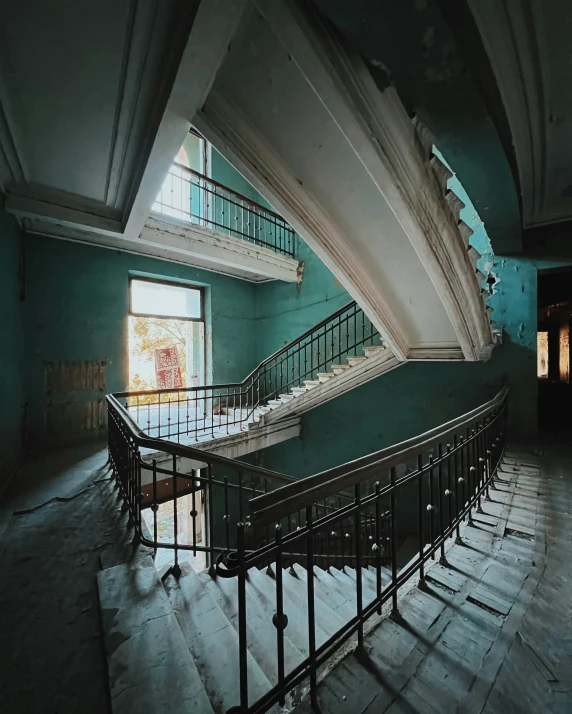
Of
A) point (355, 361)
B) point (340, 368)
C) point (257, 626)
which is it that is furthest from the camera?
point (340, 368)

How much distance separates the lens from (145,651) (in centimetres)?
145

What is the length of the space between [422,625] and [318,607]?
921 mm

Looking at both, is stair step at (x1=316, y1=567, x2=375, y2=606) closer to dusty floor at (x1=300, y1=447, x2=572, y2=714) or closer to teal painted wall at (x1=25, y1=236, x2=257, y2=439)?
dusty floor at (x1=300, y1=447, x2=572, y2=714)

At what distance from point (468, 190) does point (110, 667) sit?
4769 millimetres

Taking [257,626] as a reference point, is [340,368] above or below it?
above

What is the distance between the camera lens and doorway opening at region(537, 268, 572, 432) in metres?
6.50

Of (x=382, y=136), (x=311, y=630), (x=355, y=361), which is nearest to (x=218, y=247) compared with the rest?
(x=355, y=361)

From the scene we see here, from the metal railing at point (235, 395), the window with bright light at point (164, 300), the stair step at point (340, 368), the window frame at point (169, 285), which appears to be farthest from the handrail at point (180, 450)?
the window with bright light at point (164, 300)

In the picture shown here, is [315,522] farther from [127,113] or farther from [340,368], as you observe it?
[340,368]

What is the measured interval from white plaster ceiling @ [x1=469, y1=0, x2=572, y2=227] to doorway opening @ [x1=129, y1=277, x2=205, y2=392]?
6279 mm

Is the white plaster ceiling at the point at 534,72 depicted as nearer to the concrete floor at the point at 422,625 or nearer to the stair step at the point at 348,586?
the concrete floor at the point at 422,625

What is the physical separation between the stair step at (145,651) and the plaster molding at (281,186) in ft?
9.67

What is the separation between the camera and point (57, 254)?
17.5ft

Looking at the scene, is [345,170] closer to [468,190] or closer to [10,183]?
[468,190]
